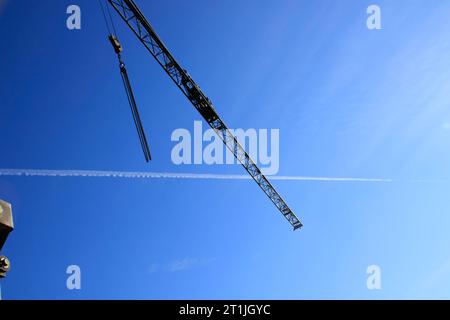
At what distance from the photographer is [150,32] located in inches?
1651

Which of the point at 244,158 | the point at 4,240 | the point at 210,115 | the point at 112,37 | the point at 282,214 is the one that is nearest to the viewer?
the point at 4,240

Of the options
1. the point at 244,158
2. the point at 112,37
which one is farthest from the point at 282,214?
the point at 112,37
